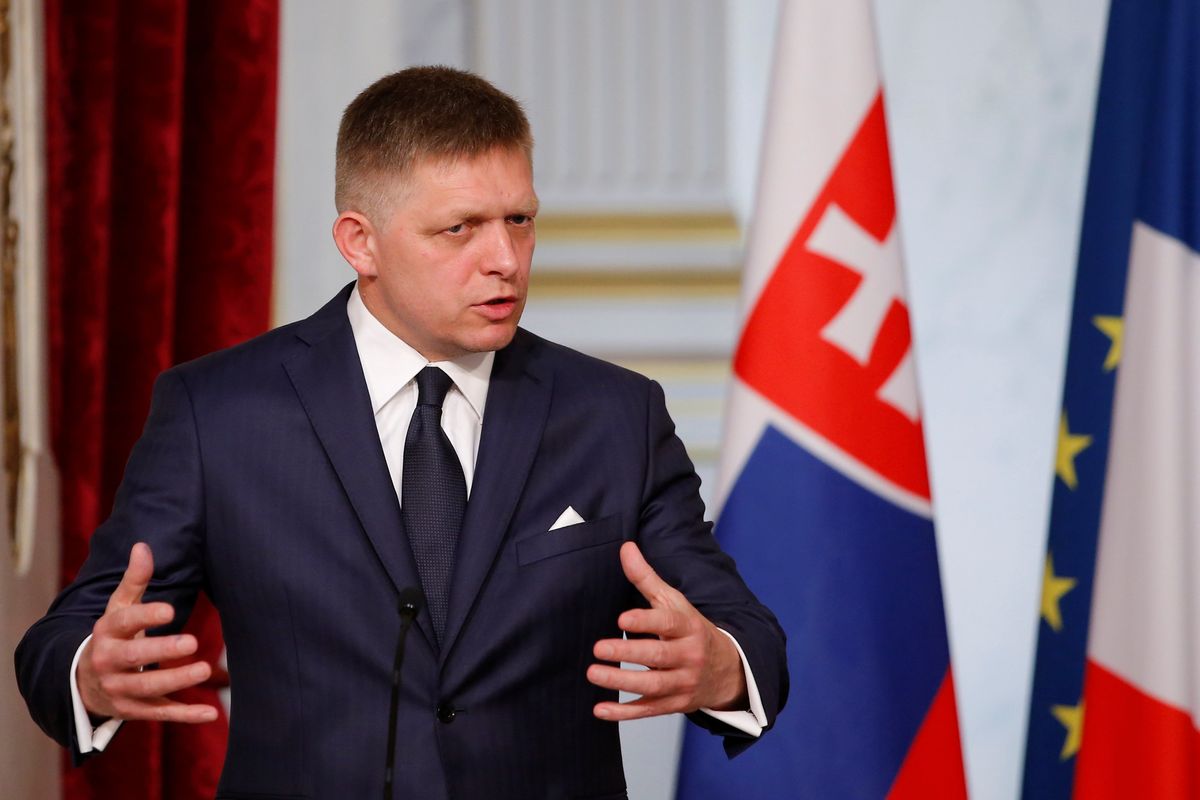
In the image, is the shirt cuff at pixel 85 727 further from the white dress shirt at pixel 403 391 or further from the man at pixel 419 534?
the white dress shirt at pixel 403 391

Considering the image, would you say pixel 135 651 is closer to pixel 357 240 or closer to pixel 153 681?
pixel 153 681

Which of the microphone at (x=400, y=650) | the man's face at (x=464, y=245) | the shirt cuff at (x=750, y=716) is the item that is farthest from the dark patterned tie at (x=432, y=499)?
the shirt cuff at (x=750, y=716)

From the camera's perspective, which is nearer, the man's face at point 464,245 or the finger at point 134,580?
the finger at point 134,580

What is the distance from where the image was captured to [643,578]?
1.42 meters

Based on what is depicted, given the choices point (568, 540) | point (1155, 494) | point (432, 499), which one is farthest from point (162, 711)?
point (1155, 494)

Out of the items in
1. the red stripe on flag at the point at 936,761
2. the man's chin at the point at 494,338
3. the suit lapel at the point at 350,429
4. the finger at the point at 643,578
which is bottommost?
the red stripe on flag at the point at 936,761

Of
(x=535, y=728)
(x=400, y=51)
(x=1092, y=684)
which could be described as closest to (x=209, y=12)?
(x=400, y=51)

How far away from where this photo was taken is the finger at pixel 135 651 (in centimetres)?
A: 128

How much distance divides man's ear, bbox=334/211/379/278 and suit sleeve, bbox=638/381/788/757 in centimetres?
41

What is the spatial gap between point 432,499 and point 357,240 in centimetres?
34

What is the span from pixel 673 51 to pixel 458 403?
5.72 ft

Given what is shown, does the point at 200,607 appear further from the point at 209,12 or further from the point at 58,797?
the point at 209,12

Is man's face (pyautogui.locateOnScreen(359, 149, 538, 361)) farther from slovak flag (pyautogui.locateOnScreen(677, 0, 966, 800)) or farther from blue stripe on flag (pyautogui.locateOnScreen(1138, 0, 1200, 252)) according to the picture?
blue stripe on flag (pyautogui.locateOnScreen(1138, 0, 1200, 252))

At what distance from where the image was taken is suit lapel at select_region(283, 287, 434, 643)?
4.92 feet
